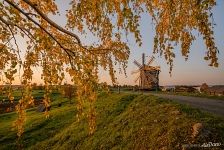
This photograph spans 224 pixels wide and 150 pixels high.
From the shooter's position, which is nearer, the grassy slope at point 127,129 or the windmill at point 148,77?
the grassy slope at point 127,129

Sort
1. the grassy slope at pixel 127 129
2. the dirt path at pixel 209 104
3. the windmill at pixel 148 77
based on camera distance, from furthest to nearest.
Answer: the windmill at pixel 148 77 < the dirt path at pixel 209 104 < the grassy slope at pixel 127 129

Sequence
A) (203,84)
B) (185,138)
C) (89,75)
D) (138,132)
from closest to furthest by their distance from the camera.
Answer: (89,75), (185,138), (138,132), (203,84)

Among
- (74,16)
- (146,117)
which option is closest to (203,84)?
(146,117)

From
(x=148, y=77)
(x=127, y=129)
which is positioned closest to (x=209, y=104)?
(x=127, y=129)

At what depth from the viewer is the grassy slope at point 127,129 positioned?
47.4 ft

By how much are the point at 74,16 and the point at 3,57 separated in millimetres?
2135

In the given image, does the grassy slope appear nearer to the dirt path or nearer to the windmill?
the dirt path

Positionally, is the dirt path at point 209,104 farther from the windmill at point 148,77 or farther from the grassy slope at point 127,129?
the windmill at point 148,77

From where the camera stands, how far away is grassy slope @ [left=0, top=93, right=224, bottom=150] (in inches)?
569

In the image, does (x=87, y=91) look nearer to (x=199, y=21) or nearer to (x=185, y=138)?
(x=199, y=21)

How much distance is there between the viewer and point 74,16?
9.38 m


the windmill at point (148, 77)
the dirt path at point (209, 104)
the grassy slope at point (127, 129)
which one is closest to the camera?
the grassy slope at point (127, 129)

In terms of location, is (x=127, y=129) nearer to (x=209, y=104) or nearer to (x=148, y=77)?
(x=209, y=104)

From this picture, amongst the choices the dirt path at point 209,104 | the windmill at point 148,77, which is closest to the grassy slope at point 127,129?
the dirt path at point 209,104
